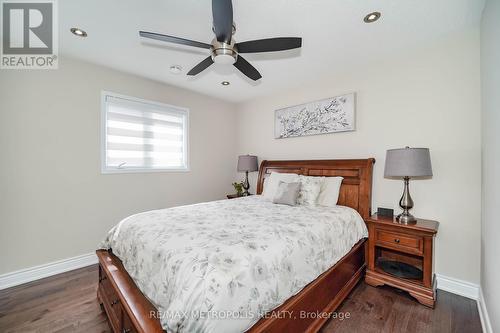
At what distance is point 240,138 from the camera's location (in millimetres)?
4594

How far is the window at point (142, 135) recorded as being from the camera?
9.88 ft

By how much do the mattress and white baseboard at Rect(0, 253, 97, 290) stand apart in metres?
1.14

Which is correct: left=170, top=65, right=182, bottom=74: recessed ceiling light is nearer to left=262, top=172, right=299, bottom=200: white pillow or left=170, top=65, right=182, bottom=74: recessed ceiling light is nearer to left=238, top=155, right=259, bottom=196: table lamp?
left=238, top=155, right=259, bottom=196: table lamp

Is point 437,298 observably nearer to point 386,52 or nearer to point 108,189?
point 386,52

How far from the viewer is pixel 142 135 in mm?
3318

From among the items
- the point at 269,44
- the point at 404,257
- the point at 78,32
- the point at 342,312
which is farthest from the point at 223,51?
the point at 404,257

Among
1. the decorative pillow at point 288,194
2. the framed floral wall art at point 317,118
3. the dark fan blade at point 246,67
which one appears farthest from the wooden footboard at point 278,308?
the dark fan blade at point 246,67

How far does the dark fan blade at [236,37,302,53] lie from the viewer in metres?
1.69

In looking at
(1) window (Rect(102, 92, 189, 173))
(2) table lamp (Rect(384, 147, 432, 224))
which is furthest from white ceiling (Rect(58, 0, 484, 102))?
(2) table lamp (Rect(384, 147, 432, 224))

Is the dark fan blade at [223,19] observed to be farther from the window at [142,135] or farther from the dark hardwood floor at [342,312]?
the dark hardwood floor at [342,312]

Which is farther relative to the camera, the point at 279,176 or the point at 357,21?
the point at 279,176

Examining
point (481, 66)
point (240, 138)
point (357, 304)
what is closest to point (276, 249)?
point (357, 304)

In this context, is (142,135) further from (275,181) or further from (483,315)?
(483,315)

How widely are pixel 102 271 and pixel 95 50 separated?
8.13 ft
